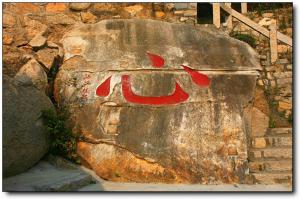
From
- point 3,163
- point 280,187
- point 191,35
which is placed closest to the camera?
point 3,163

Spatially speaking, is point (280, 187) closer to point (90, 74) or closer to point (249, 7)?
point (90, 74)

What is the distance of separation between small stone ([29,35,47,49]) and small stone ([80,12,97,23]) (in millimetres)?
734

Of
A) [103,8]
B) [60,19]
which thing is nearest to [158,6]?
[103,8]

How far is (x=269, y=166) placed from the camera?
5035mm

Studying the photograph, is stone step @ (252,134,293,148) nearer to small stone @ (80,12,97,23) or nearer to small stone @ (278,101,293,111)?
small stone @ (278,101,293,111)

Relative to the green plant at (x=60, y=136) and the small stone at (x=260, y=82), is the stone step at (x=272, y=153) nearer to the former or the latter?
the small stone at (x=260, y=82)

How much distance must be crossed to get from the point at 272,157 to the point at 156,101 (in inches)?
62.8

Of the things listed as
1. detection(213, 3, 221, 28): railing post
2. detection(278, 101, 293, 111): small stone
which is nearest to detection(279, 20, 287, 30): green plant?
detection(213, 3, 221, 28): railing post

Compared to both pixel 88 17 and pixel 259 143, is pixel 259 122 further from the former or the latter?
pixel 88 17

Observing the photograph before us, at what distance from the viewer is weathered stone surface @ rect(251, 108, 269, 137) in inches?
228

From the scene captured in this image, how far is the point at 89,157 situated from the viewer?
16.0 ft

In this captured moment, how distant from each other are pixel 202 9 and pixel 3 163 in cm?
460

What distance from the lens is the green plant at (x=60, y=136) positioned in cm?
471

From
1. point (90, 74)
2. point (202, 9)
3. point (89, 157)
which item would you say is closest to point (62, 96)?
point (90, 74)
